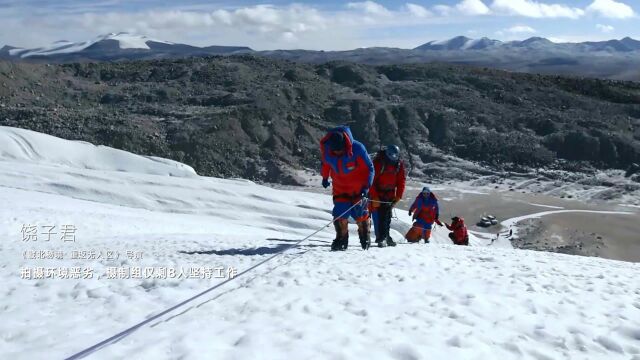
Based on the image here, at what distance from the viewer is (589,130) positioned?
3362cm

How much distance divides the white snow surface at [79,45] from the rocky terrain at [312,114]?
339ft

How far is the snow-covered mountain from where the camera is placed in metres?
129

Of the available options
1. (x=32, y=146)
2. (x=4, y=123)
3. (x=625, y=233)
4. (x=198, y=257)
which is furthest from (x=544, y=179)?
(x=4, y=123)

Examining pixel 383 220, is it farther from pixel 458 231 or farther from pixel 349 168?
pixel 458 231

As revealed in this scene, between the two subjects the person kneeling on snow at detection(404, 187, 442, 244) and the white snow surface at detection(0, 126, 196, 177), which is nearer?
the person kneeling on snow at detection(404, 187, 442, 244)

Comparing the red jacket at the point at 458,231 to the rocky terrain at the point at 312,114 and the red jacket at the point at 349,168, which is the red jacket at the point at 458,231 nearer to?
the red jacket at the point at 349,168

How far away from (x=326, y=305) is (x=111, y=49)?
153591 millimetres

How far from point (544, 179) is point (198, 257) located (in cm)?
2600

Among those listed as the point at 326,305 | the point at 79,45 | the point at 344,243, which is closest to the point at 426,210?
the point at 344,243

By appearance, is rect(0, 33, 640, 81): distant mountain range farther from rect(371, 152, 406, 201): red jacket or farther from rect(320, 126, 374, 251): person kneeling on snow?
rect(320, 126, 374, 251): person kneeling on snow

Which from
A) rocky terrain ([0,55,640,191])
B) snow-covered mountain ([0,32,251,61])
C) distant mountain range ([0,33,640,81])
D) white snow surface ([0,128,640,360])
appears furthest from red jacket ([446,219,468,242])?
snow-covered mountain ([0,32,251,61])

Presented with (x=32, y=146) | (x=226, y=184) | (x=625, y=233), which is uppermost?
(x=32, y=146)

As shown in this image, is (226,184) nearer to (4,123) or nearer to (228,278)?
(228,278)

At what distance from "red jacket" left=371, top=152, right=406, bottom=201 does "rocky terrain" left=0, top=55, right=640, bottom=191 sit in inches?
761
